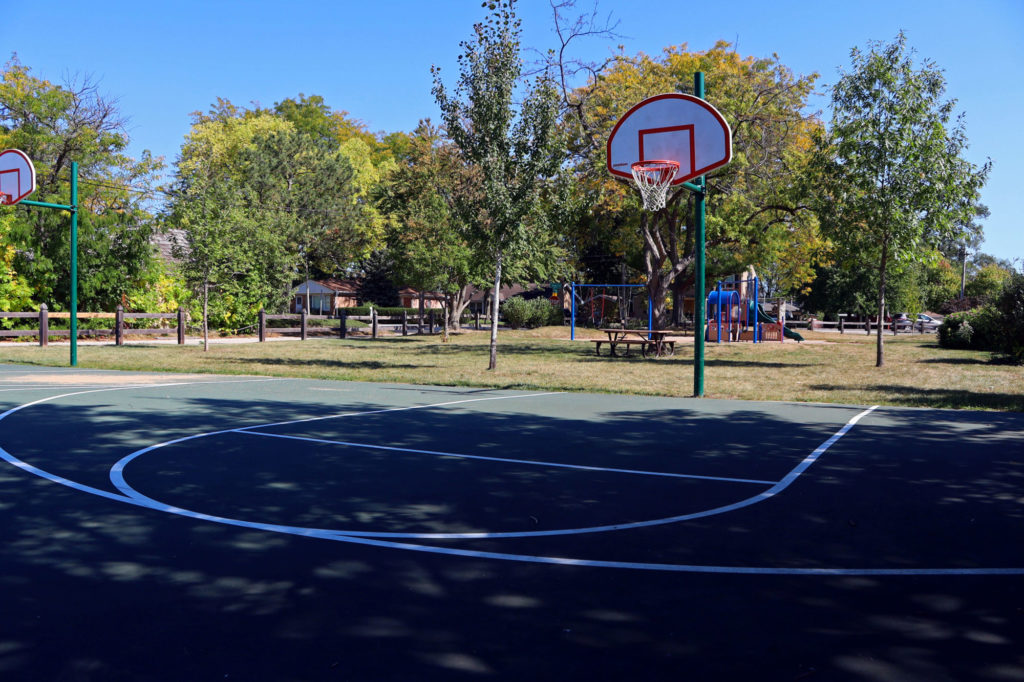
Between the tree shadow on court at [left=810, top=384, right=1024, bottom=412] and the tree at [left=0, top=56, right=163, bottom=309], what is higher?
the tree at [left=0, top=56, right=163, bottom=309]

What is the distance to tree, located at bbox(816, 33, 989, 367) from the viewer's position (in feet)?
67.8

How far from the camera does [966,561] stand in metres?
5.09

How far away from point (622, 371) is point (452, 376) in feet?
14.4

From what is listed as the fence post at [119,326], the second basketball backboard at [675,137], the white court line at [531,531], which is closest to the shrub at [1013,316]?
the second basketball backboard at [675,137]

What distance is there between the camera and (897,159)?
21.0 m

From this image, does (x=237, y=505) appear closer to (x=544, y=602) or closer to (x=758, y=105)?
(x=544, y=602)

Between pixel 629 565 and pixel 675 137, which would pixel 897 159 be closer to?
pixel 675 137

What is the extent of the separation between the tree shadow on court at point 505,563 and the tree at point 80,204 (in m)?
27.3

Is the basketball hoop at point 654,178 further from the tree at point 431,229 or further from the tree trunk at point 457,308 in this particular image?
the tree trunk at point 457,308

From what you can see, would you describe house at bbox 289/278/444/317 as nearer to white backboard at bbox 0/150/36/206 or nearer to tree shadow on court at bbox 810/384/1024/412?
white backboard at bbox 0/150/36/206

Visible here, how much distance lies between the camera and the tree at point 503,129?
18938mm

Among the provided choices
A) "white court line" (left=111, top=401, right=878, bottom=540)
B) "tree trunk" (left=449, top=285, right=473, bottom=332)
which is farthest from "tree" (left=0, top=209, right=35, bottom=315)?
"white court line" (left=111, top=401, right=878, bottom=540)

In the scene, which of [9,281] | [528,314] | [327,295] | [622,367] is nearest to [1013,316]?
[622,367]

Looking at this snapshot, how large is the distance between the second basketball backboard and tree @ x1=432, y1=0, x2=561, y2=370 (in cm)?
340
